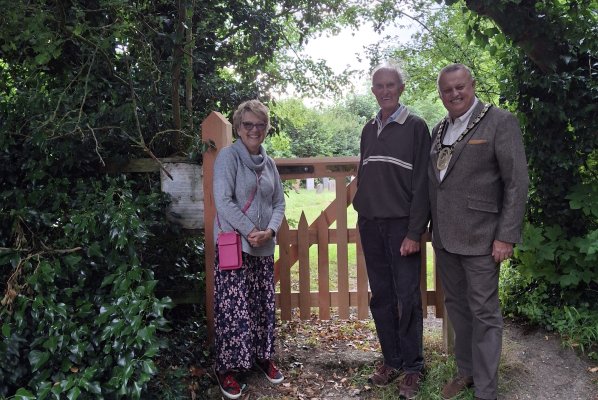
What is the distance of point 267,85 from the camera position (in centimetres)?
547

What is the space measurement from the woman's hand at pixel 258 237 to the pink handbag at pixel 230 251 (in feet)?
0.26

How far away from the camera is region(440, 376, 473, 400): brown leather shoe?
10.9 ft

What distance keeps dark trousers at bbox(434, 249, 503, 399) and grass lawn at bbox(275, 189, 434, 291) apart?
1.69 m

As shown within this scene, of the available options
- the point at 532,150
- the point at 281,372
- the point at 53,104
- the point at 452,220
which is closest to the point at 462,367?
the point at 452,220

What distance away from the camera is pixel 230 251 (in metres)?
3.31

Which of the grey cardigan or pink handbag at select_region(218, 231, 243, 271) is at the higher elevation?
the grey cardigan

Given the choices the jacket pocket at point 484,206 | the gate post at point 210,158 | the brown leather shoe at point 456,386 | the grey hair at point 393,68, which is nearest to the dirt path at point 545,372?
the brown leather shoe at point 456,386

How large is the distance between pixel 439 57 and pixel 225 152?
3.74m

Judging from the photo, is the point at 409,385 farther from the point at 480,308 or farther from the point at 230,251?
the point at 230,251

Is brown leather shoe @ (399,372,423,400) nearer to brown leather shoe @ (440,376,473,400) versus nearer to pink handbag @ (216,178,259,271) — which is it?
brown leather shoe @ (440,376,473,400)

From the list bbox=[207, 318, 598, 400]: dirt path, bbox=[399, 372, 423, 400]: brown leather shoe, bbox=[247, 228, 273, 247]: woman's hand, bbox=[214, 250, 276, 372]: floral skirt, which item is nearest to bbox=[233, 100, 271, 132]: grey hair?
bbox=[247, 228, 273, 247]: woman's hand

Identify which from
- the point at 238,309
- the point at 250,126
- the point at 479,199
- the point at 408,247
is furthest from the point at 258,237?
the point at 479,199

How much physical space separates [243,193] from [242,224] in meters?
0.21

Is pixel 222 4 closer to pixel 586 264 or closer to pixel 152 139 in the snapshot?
pixel 152 139
